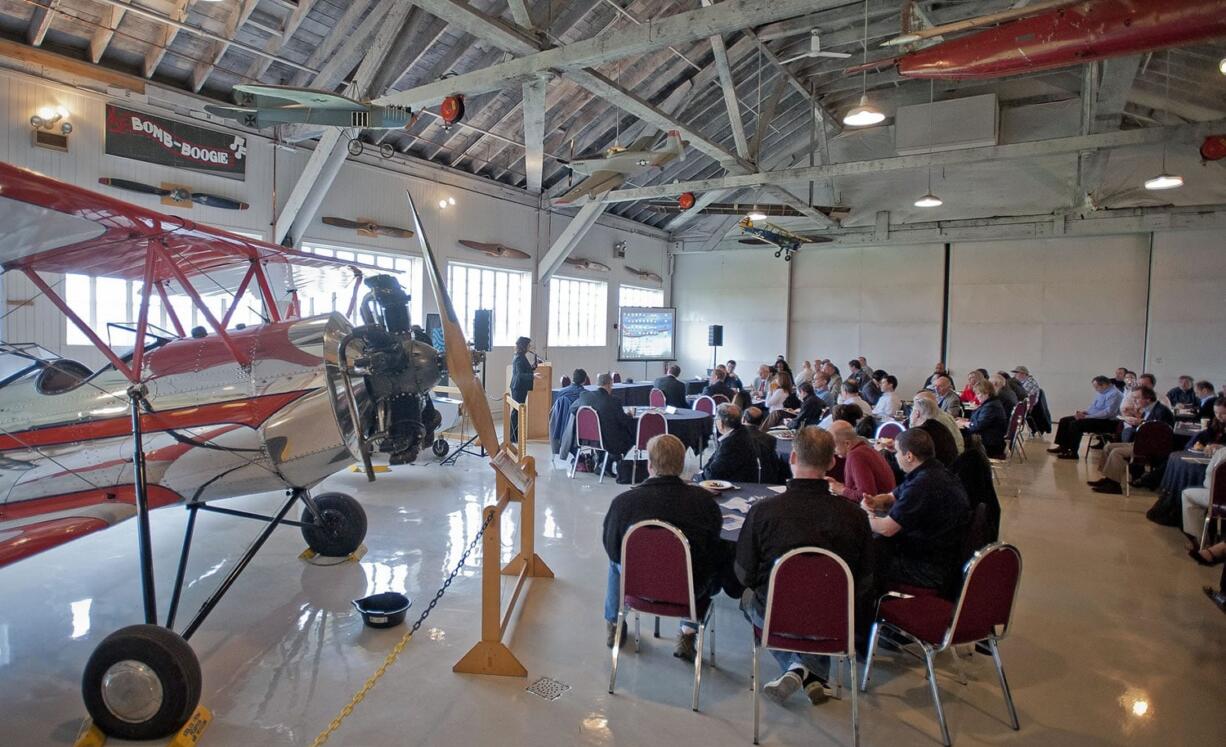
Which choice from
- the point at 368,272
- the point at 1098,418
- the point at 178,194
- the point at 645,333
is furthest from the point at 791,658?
the point at 645,333

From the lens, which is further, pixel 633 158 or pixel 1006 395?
pixel 1006 395

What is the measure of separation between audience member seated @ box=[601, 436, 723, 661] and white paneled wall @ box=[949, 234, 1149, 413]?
12.7 meters

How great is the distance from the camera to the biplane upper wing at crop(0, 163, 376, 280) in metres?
2.63

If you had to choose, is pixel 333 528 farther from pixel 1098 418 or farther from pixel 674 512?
pixel 1098 418

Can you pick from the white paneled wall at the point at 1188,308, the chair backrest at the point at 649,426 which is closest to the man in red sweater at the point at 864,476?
the chair backrest at the point at 649,426

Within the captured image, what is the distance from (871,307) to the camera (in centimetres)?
Result: 1473

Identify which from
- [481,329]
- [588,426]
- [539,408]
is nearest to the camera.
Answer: [588,426]

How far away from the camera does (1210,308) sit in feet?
37.9

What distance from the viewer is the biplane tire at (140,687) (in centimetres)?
259

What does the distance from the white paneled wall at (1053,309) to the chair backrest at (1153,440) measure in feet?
22.3

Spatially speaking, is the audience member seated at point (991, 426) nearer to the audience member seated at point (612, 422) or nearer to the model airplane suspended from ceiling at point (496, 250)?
the audience member seated at point (612, 422)

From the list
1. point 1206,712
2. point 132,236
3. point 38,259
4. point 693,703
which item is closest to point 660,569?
point 693,703

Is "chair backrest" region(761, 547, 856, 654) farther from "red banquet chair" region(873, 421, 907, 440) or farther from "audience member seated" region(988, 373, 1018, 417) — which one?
"audience member seated" region(988, 373, 1018, 417)

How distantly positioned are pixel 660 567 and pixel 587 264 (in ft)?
37.5
